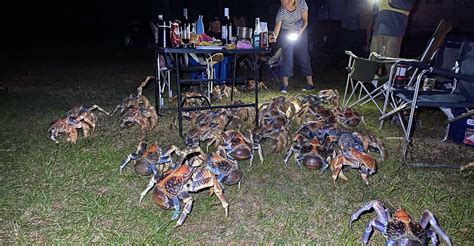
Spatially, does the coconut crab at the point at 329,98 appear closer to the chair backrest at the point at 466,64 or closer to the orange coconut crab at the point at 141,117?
the chair backrest at the point at 466,64

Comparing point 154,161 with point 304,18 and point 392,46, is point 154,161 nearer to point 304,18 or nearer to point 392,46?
point 304,18

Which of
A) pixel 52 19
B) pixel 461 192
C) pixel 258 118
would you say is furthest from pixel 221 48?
pixel 52 19

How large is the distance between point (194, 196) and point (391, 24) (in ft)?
17.0

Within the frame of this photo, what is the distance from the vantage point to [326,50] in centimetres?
1298

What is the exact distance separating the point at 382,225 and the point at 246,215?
1.12 metres

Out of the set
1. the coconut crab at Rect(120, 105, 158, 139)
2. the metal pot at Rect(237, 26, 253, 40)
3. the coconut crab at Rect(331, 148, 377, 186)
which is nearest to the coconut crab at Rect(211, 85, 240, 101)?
the coconut crab at Rect(120, 105, 158, 139)

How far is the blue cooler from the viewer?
182 inches

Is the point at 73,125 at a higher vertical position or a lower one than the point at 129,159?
higher

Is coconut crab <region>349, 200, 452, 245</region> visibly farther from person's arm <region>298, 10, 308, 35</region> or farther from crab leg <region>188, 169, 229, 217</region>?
person's arm <region>298, 10, 308, 35</region>

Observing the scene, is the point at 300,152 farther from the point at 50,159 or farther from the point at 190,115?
the point at 50,159

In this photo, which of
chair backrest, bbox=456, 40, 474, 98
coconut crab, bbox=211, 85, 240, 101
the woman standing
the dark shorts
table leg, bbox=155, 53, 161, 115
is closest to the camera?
chair backrest, bbox=456, 40, 474, 98

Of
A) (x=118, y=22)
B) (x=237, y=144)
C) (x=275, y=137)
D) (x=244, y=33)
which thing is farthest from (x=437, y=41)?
(x=118, y=22)

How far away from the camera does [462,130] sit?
15.4 feet

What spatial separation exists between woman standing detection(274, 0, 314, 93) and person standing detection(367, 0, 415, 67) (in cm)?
141
